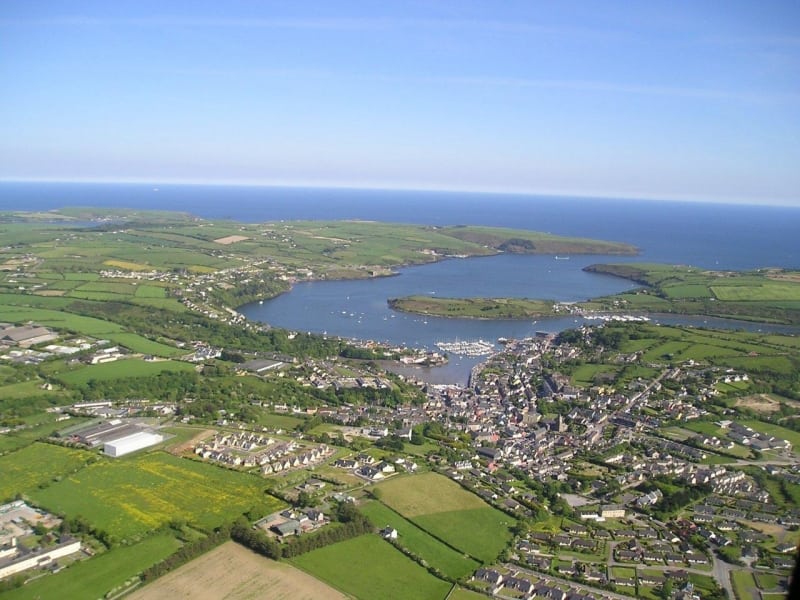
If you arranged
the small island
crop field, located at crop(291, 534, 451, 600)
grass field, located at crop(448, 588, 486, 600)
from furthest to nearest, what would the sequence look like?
1. the small island
2. crop field, located at crop(291, 534, 451, 600)
3. grass field, located at crop(448, 588, 486, 600)

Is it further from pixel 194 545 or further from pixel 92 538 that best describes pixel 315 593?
pixel 92 538

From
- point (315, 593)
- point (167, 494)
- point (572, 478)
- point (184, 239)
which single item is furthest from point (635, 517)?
point (184, 239)

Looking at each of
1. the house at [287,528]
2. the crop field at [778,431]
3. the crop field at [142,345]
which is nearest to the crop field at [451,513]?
the house at [287,528]

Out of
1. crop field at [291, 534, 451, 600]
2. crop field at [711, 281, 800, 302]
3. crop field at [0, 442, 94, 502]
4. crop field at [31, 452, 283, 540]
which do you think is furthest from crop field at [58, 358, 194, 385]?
crop field at [711, 281, 800, 302]

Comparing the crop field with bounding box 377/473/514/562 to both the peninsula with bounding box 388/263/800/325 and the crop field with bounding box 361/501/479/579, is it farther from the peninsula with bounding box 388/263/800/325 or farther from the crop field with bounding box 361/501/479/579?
the peninsula with bounding box 388/263/800/325

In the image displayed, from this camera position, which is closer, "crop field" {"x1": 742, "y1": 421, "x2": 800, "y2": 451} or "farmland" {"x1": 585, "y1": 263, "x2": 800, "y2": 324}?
"crop field" {"x1": 742, "y1": 421, "x2": 800, "y2": 451}

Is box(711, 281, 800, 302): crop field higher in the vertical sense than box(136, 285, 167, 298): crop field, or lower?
higher

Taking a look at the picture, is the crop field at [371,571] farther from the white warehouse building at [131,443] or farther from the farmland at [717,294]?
the farmland at [717,294]
